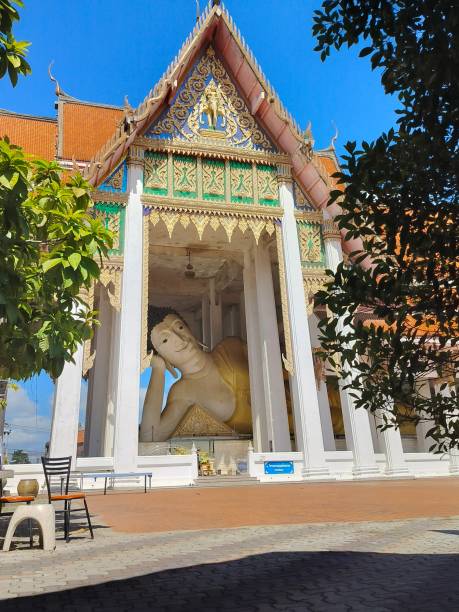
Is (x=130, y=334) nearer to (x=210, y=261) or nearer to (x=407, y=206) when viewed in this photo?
(x=210, y=261)

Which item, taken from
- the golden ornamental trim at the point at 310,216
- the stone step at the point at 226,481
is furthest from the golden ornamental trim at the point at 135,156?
the stone step at the point at 226,481

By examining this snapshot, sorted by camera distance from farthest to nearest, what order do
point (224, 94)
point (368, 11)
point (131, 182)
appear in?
point (224, 94) < point (131, 182) < point (368, 11)

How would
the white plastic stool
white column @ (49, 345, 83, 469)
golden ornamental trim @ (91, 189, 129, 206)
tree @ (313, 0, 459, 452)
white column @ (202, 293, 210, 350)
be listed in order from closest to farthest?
1. tree @ (313, 0, 459, 452)
2. the white plastic stool
3. white column @ (49, 345, 83, 469)
4. golden ornamental trim @ (91, 189, 129, 206)
5. white column @ (202, 293, 210, 350)

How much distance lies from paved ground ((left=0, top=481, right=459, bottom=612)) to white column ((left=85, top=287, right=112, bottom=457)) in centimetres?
1085

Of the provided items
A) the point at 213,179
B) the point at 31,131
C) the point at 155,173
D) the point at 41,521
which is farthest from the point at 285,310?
the point at 41,521

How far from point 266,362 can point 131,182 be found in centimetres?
709

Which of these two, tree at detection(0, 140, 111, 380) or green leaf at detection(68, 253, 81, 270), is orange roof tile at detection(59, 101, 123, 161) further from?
green leaf at detection(68, 253, 81, 270)

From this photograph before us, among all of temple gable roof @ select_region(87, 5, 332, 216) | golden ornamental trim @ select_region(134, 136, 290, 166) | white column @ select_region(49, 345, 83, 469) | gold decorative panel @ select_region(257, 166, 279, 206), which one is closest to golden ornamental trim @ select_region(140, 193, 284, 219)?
gold decorative panel @ select_region(257, 166, 279, 206)

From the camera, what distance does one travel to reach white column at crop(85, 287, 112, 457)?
53.6 ft

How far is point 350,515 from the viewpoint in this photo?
683cm

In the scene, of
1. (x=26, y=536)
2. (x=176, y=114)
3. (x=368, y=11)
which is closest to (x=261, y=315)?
(x=176, y=114)

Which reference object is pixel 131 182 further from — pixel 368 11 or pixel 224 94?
pixel 368 11

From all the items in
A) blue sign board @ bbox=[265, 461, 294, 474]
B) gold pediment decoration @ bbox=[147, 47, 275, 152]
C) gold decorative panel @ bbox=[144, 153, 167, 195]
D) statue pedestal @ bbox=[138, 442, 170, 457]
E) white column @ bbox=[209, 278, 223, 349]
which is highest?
gold pediment decoration @ bbox=[147, 47, 275, 152]

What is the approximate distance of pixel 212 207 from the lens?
1536 centimetres
